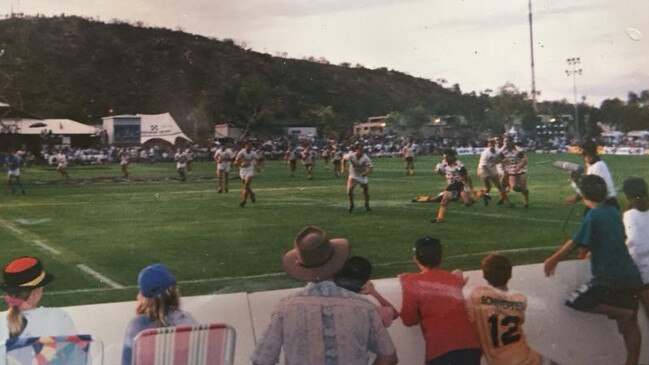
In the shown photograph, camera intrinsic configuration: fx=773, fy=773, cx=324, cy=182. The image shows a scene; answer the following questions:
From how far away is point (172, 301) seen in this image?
11.3 feet

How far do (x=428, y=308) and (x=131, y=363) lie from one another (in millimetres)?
1430

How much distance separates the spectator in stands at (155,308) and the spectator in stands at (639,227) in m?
3.06

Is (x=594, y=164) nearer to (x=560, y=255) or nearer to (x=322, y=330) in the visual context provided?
(x=560, y=255)

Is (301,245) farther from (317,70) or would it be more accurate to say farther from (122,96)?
(317,70)

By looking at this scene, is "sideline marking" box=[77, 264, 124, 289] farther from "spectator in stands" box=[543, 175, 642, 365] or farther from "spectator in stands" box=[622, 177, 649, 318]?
"spectator in stands" box=[622, 177, 649, 318]

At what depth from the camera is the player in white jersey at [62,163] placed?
214 inches

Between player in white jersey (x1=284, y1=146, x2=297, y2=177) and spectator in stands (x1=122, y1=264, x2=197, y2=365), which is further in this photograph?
player in white jersey (x1=284, y1=146, x2=297, y2=177)

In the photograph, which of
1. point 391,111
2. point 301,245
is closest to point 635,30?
point 391,111

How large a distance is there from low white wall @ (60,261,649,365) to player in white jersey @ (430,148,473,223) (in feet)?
6.88

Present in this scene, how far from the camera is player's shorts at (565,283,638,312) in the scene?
4.81 meters

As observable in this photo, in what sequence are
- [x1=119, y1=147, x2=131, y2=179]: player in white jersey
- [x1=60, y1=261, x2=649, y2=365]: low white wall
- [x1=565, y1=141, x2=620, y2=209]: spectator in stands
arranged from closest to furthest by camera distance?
[x1=60, y1=261, x2=649, y2=365]: low white wall < [x1=119, y1=147, x2=131, y2=179]: player in white jersey < [x1=565, y1=141, x2=620, y2=209]: spectator in stands

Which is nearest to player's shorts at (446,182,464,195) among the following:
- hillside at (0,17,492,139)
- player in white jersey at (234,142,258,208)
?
hillside at (0,17,492,139)

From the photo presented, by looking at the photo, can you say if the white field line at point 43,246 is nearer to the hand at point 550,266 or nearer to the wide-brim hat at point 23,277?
the wide-brim hat at point 23,277

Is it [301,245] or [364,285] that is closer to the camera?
[301,245]
